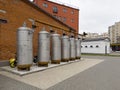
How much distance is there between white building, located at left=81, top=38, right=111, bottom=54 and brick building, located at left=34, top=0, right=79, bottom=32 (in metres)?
8.05

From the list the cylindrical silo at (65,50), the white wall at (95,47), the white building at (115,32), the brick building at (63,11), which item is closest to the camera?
the cylindrical silo at (65,50)

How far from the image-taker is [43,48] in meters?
9.32

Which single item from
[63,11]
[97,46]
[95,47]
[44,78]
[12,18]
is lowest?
[44,78]

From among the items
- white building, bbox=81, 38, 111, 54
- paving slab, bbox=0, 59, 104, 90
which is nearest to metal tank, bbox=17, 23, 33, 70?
paving slab, bbox=0, 59, 104, 90

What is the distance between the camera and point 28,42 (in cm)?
790

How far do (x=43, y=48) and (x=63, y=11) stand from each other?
31909 millimetres

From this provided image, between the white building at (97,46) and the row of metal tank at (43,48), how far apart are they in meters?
21.5

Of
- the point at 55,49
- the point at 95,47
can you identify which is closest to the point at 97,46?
the point at 95,47

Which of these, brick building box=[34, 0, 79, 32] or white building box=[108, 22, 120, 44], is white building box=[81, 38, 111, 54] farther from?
white building box=[108, 22, 120, 44]

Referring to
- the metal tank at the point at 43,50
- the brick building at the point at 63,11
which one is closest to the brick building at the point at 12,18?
the metal tank at the point at 43,50

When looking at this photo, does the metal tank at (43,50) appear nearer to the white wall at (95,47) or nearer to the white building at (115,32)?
the white wall at (95,47)

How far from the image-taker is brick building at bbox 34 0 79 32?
119 ft

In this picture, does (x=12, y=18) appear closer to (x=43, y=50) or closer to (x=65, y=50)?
(x=43, y=50)

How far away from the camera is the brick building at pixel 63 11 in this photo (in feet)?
119
